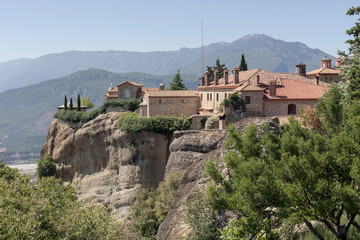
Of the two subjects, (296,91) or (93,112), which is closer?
(296,91)

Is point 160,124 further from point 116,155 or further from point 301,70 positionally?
point 301,70

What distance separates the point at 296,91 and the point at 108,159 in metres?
27.3

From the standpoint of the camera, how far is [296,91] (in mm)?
57031

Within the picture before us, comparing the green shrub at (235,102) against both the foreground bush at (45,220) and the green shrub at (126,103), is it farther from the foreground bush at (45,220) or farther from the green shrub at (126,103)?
the foreground bush at (45,220)

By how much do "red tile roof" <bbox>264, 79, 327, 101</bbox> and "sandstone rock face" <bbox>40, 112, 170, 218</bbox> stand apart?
50.4 ft

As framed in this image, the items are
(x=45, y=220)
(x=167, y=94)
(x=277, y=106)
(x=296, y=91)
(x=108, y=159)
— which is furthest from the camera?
(x=108, y=159)

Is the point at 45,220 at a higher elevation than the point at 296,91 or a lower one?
lower

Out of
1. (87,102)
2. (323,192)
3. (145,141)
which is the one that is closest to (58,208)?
(323,192)

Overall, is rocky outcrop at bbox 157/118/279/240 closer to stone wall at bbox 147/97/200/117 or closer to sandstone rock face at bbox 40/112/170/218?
sandstone rock face at bbox 40/112/170/218

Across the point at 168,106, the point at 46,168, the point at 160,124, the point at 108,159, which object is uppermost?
the point at 168,106

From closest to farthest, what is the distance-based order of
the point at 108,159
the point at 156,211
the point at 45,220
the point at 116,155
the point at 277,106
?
the point at 45,220 → the point at 156,211 → the point at 277,106 → the point at 116,155 → the point at 108,159

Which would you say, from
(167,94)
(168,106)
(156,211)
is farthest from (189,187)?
(167,94)

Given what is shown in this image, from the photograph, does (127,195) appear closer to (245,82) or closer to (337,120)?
(245,82)

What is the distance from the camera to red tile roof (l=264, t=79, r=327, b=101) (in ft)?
183
